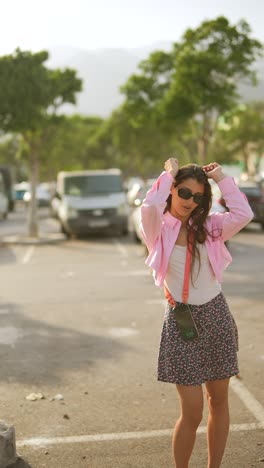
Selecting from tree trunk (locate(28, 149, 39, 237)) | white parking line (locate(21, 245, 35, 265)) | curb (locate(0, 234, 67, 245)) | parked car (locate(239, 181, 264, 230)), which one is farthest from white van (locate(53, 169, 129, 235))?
parked car (locate(239, 181, 264, 230))

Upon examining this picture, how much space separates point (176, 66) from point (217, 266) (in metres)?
25.1

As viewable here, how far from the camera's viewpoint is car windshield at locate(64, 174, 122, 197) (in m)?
22.0

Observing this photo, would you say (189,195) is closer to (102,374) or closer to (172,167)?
(172,167)

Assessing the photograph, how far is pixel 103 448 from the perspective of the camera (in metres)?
4.41

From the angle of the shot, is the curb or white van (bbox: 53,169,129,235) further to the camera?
white van (bbox: 53,169,129,235)

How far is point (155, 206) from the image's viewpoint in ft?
11.5

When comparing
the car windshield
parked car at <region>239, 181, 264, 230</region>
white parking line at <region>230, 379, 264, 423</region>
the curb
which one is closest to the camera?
white parking line at <region>230, 379, 264, 423</region>

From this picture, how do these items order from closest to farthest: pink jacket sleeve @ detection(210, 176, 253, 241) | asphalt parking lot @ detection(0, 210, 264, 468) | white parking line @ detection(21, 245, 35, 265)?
1. pink jacket sleeve @ detection(210, 176, 253, 241)
2. asphalt parking lot @ detection(0, 210, 264, 468)
3. white parking line @ detection(21, 245, 35, 265)

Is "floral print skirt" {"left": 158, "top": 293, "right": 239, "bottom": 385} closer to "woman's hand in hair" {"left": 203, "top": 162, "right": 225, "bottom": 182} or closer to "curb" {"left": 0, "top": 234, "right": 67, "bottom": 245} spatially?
"woman's hand in hair" {"left": 203, "top": 162, "right": 225, "bottom": 182}

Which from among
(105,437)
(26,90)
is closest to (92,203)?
(26,90)

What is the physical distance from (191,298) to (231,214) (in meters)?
0.49

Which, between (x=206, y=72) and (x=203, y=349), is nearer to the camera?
(x=203, y=349)

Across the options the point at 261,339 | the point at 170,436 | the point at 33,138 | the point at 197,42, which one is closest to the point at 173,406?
the point at 170,436

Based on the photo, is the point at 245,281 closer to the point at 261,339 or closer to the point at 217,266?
the point at 261,339
